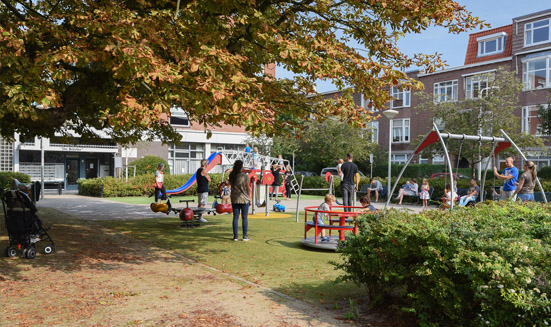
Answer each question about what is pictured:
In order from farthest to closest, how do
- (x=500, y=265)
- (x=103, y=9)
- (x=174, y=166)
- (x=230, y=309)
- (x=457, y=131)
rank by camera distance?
(x=174, y=166) < (x=457, y=131) < (x=103, y=9) < (x=230, y=309) < (x=500, y=265)

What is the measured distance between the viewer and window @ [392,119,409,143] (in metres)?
44.1

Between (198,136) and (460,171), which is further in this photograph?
(198,136)

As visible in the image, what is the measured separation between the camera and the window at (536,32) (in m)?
34.3

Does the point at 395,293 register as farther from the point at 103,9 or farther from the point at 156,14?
the point at 103,9

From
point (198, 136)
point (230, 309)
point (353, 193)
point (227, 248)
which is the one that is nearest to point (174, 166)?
point (198, 136)

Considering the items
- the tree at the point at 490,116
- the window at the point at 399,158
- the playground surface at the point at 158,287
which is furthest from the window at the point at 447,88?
the playground surface at the point at 158,287

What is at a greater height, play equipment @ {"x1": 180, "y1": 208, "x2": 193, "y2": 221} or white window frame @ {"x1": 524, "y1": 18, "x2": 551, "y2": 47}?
white window frame @ {"x1": 524, "y1": 18, "x2": 551, "y2": 47}

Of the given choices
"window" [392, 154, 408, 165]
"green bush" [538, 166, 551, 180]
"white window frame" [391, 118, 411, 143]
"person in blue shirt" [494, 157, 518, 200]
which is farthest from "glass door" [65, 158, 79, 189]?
"green bush" [538, 166, 551, 180]

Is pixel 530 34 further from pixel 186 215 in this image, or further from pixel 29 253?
pixel 29 253

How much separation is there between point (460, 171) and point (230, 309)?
33396 mm

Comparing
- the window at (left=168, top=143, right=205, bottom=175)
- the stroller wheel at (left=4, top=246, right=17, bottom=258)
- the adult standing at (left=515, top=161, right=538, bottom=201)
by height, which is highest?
the window at (left=168, top=143, right=205, bottom=175)

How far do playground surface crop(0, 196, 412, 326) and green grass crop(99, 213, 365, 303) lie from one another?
0.03 metres

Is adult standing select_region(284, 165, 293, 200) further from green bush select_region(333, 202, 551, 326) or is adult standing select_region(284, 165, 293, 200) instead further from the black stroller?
green bush select_region(333, 202, 551, 326)

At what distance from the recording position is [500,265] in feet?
13.0
